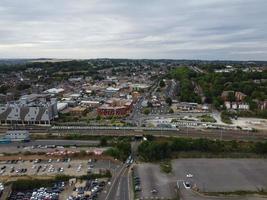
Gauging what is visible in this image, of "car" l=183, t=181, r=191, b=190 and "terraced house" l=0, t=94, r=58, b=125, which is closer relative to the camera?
"car" l=183, t=181, r=191, b=190

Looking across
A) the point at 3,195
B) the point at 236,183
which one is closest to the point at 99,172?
the point at 3,195

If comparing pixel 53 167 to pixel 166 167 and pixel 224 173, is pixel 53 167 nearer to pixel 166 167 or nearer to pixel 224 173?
pixel 166 167

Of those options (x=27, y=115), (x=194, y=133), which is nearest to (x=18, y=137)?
(x=27, y=115)

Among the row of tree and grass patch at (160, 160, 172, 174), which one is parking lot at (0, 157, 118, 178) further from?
grass patch at (160, 160, 172, 174)

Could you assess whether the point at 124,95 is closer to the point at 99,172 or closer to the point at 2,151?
the point at 2,151

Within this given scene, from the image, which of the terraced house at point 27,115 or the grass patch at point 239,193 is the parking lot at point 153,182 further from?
the terraced house at point 27,115

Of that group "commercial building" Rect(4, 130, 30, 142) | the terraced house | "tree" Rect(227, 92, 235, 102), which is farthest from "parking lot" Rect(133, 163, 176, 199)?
"tree" Rect(227, 92, 235, 102)

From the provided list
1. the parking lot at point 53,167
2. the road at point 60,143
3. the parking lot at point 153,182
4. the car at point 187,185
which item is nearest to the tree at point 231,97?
the road at point 60,143
